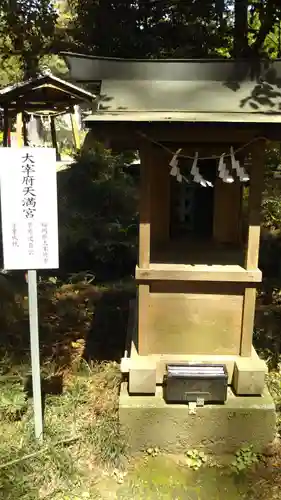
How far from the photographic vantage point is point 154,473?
13.3 feet

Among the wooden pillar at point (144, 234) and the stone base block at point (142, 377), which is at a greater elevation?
the wooden pillar at point (144, 234)

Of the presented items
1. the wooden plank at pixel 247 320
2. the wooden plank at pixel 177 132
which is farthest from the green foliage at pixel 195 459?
the wooden plank at pixel 177 132

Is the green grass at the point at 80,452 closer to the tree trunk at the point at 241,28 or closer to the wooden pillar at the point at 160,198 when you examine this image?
the wooden pillar at the point at 160,198

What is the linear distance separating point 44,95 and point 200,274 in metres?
7.38

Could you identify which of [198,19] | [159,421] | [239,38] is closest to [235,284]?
[159,421]

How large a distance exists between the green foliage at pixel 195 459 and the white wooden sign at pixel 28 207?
7.50ft

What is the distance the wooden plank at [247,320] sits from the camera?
4.29m

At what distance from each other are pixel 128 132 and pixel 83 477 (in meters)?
3.05

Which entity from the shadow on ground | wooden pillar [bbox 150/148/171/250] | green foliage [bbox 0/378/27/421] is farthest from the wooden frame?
the shadow on ground

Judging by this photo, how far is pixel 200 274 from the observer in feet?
13.8

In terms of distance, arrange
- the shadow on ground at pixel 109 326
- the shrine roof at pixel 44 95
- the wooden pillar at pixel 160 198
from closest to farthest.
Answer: the wooden pillar at pixel 160 198 → the shadow on ground at pixel 109 326 → the shrine roof at pixel 44 95

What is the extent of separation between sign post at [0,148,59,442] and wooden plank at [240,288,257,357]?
190cm

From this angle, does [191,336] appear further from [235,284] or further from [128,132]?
[128,132]

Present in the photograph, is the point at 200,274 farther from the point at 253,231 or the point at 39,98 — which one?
the point at 39,98
